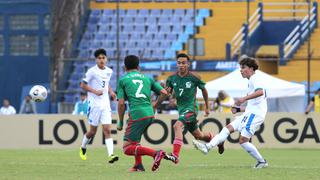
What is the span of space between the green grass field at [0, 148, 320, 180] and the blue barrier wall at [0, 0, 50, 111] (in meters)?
14.5

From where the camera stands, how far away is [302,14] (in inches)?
1439

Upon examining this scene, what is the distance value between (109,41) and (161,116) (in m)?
12.7

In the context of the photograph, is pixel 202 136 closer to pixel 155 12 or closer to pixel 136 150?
pixel 136 150

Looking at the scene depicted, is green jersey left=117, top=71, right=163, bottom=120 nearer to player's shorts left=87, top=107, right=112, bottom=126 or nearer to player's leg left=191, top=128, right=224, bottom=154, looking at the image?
player's leg left=191, top=128, right=224, bottom=154

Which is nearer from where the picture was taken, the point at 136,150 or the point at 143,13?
the point at 136,150

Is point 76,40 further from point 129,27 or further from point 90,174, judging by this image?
point 90,174

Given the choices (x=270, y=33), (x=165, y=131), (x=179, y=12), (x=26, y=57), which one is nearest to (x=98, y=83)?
(x=165, y=131)

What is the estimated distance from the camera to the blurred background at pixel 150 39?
1340 inches

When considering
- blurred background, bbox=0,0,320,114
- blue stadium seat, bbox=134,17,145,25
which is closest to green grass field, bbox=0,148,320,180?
blurred background, bbox=0,0,320,114

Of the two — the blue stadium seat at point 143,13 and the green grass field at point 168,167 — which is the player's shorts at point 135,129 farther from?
the blue stadium seat at point 143,13

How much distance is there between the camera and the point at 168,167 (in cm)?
1688

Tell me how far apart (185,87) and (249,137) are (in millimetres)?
1608

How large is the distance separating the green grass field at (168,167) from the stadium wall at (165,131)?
109 inches

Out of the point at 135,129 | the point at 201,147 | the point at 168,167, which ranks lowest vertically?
the point at 168,167
